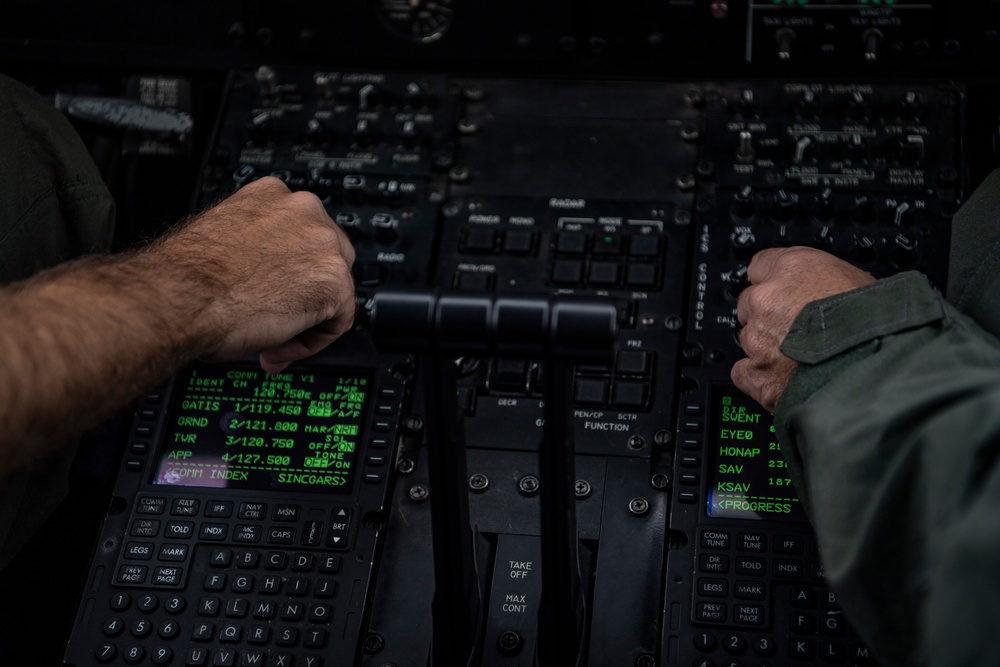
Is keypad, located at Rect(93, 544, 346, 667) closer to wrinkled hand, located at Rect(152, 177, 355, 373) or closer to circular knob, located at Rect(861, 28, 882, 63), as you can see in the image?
wrinkled hand, located at Rect(152, 177, 355, 373)

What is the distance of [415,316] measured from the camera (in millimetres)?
1547

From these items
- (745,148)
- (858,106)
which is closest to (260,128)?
(745,148)

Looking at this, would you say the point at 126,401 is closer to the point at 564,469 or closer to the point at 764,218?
the point at 564,469

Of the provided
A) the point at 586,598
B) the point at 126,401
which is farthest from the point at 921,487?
the point at 126,401

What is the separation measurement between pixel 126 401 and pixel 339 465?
1.86ft

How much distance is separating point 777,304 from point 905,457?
0.58 metres

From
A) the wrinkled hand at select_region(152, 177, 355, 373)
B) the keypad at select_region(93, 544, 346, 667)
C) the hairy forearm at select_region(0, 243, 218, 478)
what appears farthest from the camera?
the keypad at select_region(93, 544, 346, 667)

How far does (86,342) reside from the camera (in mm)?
1560

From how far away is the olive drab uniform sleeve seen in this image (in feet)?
3.94

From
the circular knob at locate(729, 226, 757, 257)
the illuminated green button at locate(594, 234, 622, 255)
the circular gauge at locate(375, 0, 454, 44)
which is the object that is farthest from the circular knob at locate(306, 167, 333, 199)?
the circular knob at locate(729, 226, 757, 257)

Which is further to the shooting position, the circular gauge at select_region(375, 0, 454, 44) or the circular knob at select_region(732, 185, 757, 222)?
the circular gauge at select_region(375, 0, 454, 44)

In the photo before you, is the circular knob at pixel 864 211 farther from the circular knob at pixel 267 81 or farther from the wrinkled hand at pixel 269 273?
the circular knob at pixel 267 81

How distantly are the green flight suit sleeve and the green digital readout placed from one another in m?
0.82

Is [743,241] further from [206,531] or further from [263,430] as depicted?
[206,531]
